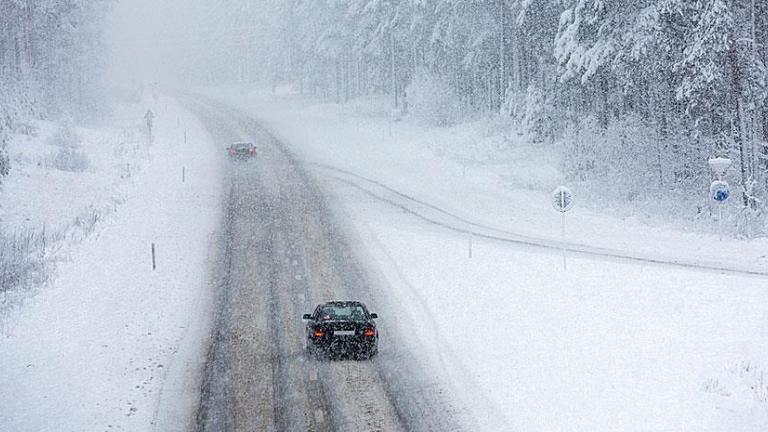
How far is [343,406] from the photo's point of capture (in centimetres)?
1315

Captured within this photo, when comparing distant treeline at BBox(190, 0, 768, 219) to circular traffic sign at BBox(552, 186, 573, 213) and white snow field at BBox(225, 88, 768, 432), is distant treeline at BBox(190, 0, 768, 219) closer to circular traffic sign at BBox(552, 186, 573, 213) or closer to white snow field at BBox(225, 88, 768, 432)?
white snow field at BBox(225, 88, 768, 432)

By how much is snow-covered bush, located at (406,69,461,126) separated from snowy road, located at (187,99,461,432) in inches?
687

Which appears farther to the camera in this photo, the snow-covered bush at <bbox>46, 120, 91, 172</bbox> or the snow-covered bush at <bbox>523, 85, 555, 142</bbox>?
the snow-covered bush at <bbox>523, 85, 555, 142</bbox>

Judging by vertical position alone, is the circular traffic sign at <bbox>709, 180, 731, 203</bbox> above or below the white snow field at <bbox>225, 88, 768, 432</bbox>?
above

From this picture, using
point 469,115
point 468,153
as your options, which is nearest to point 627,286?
point 468,153

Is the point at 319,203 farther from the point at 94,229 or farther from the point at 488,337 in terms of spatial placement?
the point at 488,337

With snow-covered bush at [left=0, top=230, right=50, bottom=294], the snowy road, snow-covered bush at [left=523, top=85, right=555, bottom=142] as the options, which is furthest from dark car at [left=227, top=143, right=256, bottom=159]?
snow-covered bush at [left=0, top=230, right=50, bottom=294]

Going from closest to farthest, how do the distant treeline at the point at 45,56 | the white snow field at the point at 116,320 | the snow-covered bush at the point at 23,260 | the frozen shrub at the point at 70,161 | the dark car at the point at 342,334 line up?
the white snow field at the point at 116,320 < the dark car at the point at 342,334 < the snow-covered bush at the point at 23,260 < the frozen shrub at the point at 70,161 < the distant treeline at the point at 45,56

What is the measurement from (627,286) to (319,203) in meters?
16.3

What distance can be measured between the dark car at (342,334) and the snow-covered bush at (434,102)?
33357 millimetres

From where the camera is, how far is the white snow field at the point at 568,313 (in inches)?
514

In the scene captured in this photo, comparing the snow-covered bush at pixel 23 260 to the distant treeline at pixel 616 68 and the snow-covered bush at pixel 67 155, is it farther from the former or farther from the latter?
the distant treeline at pixel 616 68

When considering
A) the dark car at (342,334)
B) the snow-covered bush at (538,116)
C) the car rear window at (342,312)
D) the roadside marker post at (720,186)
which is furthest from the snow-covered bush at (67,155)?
the roadside marker post at (720,186)

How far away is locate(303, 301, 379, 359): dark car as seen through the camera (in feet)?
50.1
